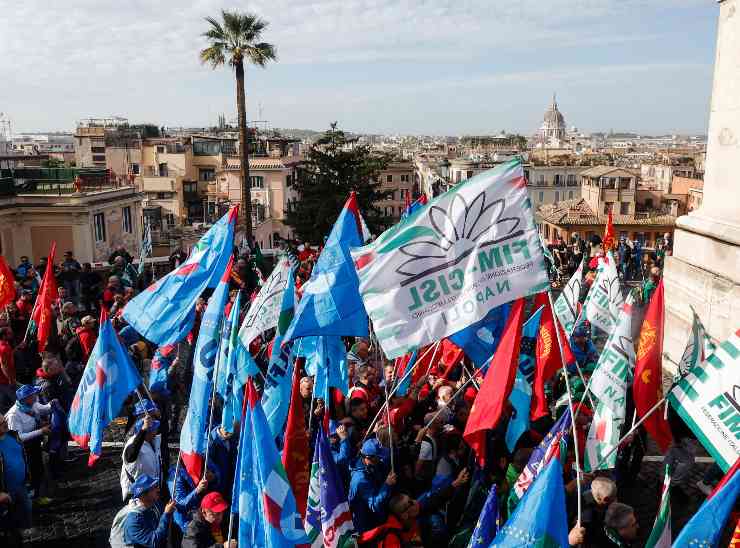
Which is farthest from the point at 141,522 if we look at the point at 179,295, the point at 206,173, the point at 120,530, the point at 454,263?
the point at 206,173

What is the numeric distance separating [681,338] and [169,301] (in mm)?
6361

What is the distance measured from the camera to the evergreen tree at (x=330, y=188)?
35781 millimetres

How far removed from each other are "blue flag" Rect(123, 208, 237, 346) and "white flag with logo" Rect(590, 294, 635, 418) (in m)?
4.86

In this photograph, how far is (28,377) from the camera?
1116cm

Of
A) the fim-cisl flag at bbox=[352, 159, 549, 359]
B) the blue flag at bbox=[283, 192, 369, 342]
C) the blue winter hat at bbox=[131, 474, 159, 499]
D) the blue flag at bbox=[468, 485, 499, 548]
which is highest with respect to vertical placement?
the fim-cisl flag at bbox=[352, 159, 549, 359]

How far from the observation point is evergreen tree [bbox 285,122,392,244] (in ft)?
117

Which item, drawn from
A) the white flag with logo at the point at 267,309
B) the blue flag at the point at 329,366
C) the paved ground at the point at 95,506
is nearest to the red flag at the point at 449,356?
the blue flag at the point at 329,366

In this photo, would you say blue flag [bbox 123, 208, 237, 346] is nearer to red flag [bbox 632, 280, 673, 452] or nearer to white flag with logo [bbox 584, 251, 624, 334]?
white flag with logo [bbox 584, 251, 624, 334]

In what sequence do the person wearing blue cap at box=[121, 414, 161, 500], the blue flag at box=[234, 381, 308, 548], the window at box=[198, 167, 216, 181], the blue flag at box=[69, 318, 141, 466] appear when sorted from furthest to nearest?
the window at box=[198, 167, 216, 181], the blue flag at box=[69, 318, 141, 466], the person wearing blue cap at box=[121, 414, 161, 500], the blue flag at box=[234, 381, 308, 548]

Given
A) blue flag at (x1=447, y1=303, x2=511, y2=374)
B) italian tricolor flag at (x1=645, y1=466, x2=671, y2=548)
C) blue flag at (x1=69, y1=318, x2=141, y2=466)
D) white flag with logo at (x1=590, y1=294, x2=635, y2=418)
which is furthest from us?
blue flag at (x1=69, y1=318, x2=141, y2=466)

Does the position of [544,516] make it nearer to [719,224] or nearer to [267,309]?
[267,309]

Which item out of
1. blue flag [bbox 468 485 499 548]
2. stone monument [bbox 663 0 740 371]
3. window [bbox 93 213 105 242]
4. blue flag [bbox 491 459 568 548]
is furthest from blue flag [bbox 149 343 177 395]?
window [bbox 93 213 105 242]

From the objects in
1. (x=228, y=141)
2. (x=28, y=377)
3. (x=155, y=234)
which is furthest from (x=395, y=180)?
(x=28, y=377)

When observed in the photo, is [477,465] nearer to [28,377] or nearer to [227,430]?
[227,430]
